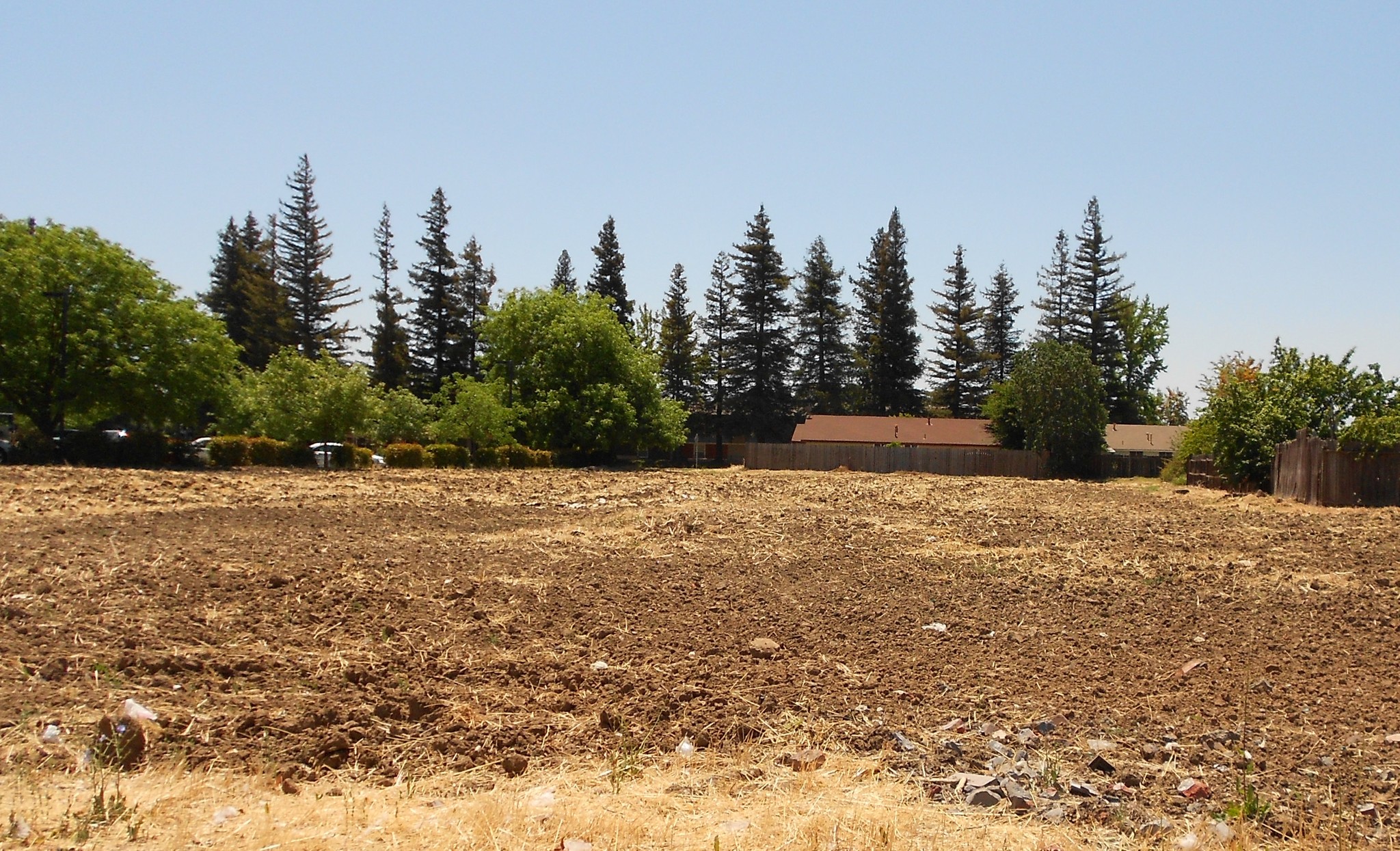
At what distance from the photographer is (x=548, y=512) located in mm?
21078

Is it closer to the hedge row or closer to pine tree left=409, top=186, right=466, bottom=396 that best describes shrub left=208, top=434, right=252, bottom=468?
the hedge row

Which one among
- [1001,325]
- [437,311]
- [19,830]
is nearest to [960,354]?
[1001,325]

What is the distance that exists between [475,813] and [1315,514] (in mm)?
23087

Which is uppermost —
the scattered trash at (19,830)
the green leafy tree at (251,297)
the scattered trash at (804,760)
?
the green leafy tree at (251,297)

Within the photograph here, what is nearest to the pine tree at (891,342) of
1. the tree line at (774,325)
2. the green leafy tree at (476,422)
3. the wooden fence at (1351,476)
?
the tree line at (774,325)

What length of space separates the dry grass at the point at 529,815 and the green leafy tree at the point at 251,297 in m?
56.1

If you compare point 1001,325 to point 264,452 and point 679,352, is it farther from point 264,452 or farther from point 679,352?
point 264,452

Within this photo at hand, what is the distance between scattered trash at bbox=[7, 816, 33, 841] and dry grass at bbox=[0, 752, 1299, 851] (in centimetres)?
4

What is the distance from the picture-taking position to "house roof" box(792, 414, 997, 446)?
57.9 metres

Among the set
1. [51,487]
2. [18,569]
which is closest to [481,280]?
[51,487]

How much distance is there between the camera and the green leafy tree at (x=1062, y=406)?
49.4 metres

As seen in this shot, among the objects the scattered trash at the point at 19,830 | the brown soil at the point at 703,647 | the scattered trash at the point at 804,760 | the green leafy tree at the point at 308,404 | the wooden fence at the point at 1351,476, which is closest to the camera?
the scattered trash at the point at 19,830

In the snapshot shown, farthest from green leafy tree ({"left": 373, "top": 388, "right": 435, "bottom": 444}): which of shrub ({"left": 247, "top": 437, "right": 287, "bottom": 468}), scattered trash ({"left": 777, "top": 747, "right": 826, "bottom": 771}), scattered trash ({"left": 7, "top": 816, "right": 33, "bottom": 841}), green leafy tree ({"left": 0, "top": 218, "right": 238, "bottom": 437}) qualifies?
scattered trash ({"left": 7, "top": 816, "right": 33, "bottom": 841})

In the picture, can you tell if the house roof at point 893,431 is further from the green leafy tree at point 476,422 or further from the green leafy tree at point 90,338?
the green leafy tree at point 90,338
